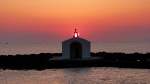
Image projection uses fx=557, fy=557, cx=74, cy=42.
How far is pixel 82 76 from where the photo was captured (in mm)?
32875

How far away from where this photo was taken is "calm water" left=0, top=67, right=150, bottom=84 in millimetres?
30141

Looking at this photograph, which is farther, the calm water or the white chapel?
the white chapel

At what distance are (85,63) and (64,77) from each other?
8627mm

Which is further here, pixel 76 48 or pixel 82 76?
pixel 76 48

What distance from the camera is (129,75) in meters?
33.2

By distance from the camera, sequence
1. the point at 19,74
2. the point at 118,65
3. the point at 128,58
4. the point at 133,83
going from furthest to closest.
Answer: the point at 128,58, the point at 118,65, the point at 19,74, the point at 133,83

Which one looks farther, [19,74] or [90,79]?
[19,74]

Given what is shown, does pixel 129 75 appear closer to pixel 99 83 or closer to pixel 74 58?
pixel 99 83

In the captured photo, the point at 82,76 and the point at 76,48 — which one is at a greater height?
the point at 76,48

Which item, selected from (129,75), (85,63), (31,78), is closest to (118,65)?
(85,63)

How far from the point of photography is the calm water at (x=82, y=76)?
98.9ft

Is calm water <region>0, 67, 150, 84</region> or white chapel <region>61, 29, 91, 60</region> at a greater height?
white chapel <region>61, 29, 91, 60</region>

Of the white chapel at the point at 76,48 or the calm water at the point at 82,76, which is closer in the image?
the calm water at the point at 82,76

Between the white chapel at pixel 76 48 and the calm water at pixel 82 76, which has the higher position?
the white chapel at pixel 76 48
